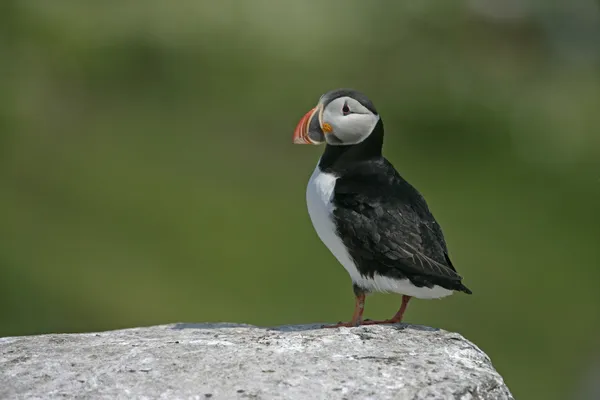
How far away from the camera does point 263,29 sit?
19.0 metres

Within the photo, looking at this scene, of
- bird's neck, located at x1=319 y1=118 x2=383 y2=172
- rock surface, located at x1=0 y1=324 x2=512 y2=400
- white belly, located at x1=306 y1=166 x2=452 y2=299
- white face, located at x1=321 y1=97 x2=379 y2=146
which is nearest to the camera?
rock surface, located at x1=0 y1=324 x2=512 y2=400

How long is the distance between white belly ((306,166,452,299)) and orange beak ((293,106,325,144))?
25 cm

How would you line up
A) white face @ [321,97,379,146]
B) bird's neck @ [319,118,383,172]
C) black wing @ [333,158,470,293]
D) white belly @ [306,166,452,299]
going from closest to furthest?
black wing @ [333,158,470,293], white belly @ [306,166,452,299], white face @ [321,97,379,146], bird's neck @ [319,118,383,172]

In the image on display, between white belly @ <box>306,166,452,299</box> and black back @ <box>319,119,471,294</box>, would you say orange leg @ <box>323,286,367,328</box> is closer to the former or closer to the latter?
white belly @ <box>306,166,452,299</box>

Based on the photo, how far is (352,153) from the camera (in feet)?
22.2

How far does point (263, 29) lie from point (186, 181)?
13.6 feet

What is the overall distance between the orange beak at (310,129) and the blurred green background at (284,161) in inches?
252

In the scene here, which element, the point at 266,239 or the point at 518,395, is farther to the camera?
the point at 266,239

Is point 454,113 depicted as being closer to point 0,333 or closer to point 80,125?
point 80,125

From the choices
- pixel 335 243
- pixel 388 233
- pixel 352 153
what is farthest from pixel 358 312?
pixel 352 153

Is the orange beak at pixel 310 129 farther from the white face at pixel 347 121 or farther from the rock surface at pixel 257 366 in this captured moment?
the rock surface at pixel 257 366

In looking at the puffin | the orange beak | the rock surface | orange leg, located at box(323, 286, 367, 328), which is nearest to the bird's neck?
the puffin

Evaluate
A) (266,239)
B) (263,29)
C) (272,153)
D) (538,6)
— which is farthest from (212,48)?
(538,6)

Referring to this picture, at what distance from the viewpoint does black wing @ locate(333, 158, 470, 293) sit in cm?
637
